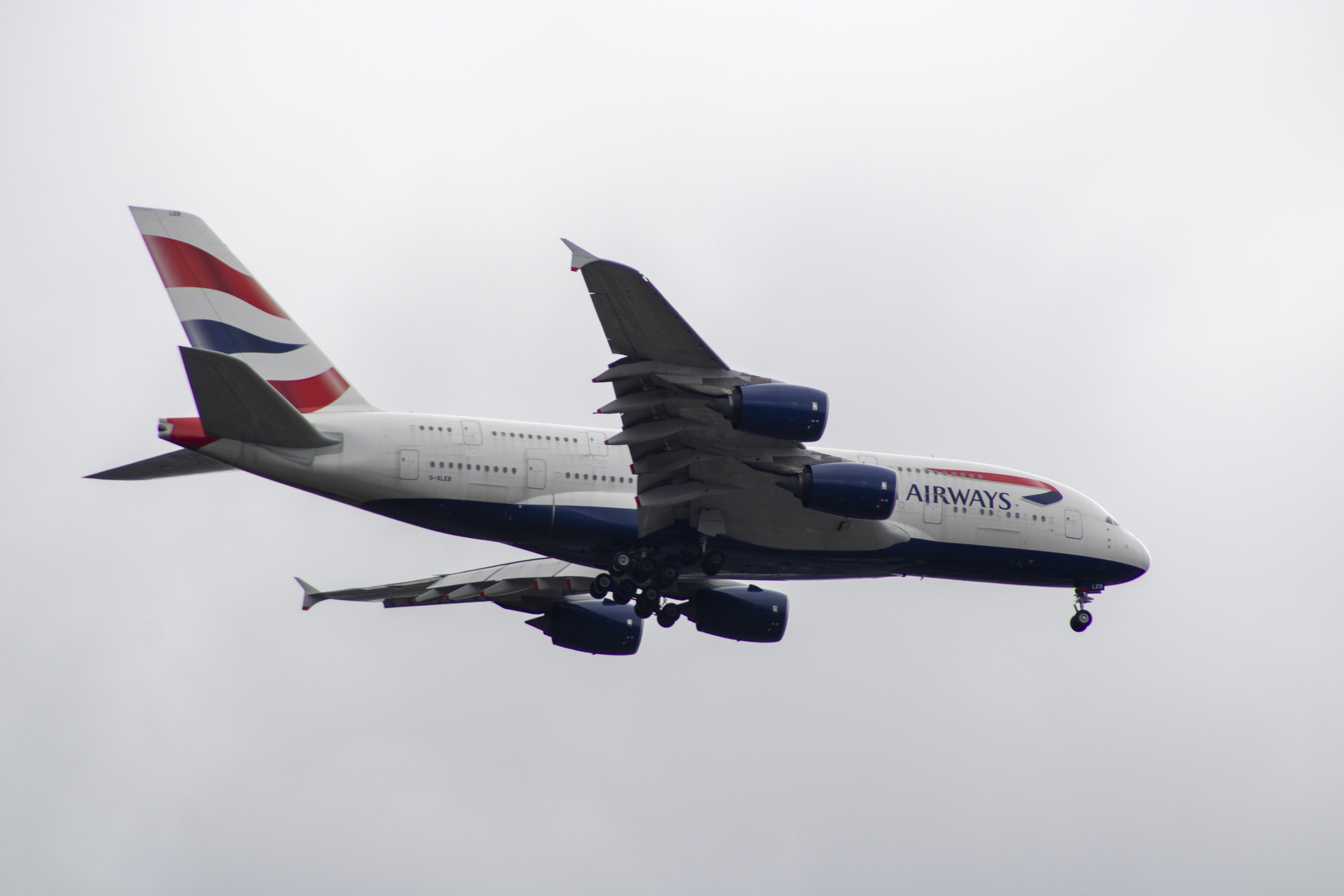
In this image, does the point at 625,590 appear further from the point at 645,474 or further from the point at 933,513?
the point at 933,513

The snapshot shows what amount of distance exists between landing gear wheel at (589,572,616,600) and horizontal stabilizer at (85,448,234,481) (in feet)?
23.1

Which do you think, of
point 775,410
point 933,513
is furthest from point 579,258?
point 933,513

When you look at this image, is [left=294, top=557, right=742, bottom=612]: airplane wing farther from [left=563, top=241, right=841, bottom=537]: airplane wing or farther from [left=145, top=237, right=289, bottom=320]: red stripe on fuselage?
[left=145, top=237, right=289, bottom=320]: red stripe on fuselage

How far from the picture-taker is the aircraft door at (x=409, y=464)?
22.6 metres

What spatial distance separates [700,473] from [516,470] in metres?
3.39

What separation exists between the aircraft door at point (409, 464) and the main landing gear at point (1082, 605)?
48.2 ft

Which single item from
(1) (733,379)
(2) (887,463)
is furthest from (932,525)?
(1) (733,379)

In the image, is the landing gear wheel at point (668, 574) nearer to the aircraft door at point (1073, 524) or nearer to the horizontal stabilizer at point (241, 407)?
the horizontal stabilizer at point (241, 407)

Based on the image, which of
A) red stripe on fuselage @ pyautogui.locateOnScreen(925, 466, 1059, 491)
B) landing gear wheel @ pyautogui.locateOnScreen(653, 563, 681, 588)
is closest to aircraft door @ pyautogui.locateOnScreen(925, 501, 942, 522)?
red stripe on fuselage @ pyautogui.locateOnScreen(925, 466, 1059, 491)

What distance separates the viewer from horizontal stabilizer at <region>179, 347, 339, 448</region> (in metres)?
19.8

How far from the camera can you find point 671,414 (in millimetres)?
22031

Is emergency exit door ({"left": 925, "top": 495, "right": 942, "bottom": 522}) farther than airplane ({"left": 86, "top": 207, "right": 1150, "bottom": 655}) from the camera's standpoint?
Yes

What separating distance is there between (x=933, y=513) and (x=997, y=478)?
6.83 feet

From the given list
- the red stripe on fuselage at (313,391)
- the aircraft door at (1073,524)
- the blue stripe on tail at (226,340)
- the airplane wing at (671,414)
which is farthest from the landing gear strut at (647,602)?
the aircraft door at (1073,524)
